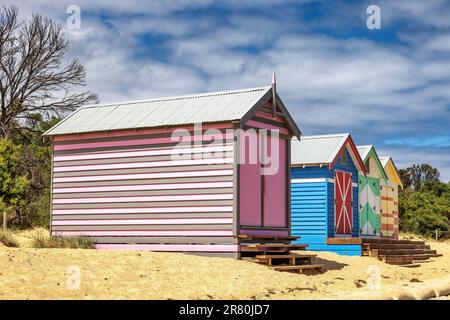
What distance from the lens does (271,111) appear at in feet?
61.5

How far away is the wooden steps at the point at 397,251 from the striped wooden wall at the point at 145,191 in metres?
8.26

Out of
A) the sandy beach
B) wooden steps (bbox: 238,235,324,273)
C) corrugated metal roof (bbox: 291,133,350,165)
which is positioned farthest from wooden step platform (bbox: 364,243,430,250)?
the sandy beach

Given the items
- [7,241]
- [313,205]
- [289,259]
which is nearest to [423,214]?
[313,205]

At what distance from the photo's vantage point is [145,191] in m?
18.2

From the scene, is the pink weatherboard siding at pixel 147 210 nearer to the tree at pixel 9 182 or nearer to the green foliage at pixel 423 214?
the tree at pixel 9 182

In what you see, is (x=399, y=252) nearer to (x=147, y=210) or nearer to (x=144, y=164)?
(x=147, y=210)

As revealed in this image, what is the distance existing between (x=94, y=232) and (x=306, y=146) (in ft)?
35.2

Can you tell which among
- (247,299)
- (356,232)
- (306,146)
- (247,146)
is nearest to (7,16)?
(306,146)

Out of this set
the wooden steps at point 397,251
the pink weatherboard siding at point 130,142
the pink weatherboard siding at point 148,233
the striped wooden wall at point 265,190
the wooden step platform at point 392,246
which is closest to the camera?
the pink weatherboard siding at point 148,233

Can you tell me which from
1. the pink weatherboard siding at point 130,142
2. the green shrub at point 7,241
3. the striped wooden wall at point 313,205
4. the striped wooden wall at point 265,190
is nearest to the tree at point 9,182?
the pink weatherboard siding at point 130,142

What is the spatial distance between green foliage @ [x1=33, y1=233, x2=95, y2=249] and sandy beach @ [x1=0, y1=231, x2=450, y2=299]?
9.70 ft

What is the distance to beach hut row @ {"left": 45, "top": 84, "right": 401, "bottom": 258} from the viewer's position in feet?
56.1

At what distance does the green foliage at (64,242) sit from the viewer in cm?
1711
